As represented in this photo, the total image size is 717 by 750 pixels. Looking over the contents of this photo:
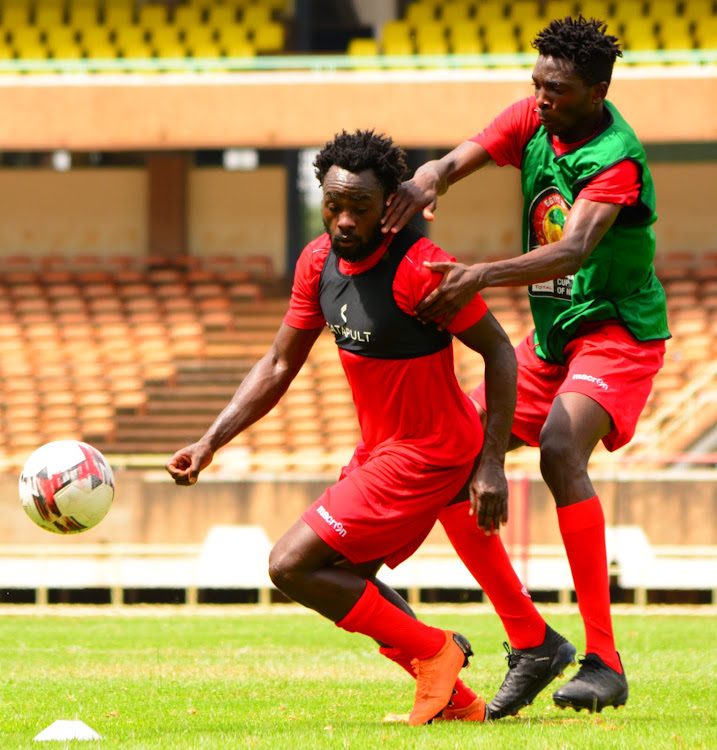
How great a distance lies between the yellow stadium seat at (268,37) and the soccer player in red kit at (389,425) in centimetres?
1625

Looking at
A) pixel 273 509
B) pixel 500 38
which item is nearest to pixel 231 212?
pixel 500 38

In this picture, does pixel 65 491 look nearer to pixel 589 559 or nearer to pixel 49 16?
pixel 589 559

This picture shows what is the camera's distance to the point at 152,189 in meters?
21.1

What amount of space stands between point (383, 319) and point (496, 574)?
3.89 ft

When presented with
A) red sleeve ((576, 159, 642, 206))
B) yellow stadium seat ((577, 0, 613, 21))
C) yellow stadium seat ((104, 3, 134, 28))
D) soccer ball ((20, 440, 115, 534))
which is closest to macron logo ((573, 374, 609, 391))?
red sleeve ((576, 159, 642, 206))

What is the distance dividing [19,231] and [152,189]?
2.46 metres

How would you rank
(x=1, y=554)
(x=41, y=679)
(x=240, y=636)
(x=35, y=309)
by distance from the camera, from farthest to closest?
(x=35, y=309), (x=1, y=554), (x=240, y=636), (x=41, y=679)

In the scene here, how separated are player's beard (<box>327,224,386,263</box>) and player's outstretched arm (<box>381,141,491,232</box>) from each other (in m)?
0.06

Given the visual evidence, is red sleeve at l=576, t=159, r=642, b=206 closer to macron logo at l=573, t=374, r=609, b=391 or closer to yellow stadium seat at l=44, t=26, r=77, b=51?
macron logo at l=573, t=374, r=609, b=391

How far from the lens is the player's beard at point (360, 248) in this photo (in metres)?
4.59

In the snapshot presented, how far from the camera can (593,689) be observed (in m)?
4.58

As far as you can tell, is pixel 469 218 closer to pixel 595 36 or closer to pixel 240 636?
pixel 240 636

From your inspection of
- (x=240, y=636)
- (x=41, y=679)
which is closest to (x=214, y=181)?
(x=240, y=636)

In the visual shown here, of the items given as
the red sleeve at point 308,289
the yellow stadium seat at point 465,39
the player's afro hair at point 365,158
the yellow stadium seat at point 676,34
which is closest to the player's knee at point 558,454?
the red sleeve at point 308,289
